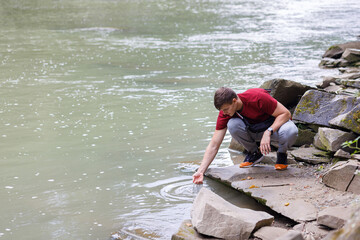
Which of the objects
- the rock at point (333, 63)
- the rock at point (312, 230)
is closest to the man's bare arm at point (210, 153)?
the rock at point (312, 230)

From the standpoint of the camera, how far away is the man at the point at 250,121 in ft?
16.8

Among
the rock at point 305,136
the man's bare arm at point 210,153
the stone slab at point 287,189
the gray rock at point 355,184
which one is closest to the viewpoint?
the stone slab at point 287,189

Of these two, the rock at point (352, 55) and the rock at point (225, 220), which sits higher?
the rock at point (225, 220)

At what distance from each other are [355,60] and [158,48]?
594cm

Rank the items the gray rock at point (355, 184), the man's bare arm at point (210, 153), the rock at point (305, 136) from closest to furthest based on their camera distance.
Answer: the gray rock at point (355, 184), the man's bare arm at point (210, 153), the rock at point (305, 136)

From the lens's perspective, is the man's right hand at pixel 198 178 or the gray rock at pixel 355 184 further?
the man's right hand at pixel 198 178

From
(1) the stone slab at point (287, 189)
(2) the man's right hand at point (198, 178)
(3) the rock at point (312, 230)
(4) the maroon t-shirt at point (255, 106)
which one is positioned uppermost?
(4) the maroon t-shirt at point (255, 106)

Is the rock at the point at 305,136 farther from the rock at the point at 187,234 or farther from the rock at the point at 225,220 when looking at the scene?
the rock at the point at 187,234

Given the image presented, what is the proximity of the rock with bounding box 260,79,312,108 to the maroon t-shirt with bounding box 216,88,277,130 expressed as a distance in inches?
49.1

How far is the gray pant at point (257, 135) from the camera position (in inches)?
211

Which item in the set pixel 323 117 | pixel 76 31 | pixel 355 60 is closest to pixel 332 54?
pixel 355 60

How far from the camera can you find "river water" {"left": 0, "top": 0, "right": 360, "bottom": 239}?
5.17 meters

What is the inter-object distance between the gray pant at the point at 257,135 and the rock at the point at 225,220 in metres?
1.26

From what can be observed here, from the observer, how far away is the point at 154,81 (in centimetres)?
1128
